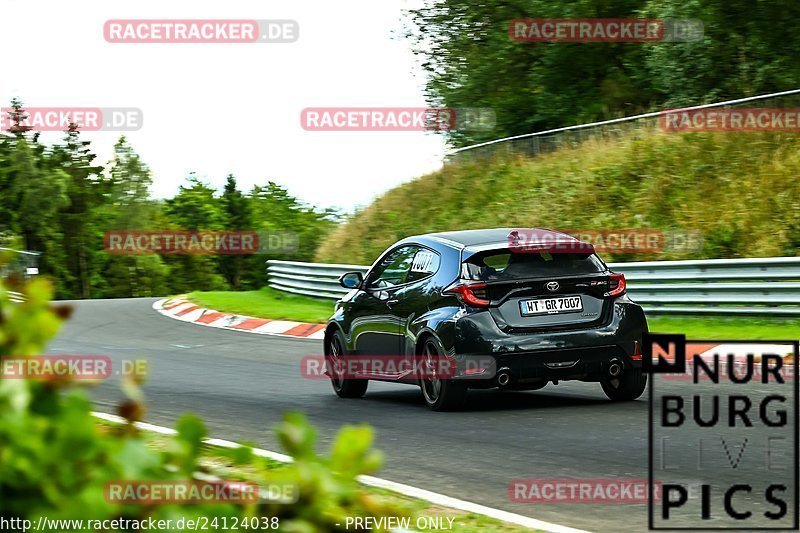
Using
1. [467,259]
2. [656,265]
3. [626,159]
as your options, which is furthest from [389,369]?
[626,159]

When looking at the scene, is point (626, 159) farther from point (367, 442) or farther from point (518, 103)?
point (367, 442)

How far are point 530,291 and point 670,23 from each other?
21252mm

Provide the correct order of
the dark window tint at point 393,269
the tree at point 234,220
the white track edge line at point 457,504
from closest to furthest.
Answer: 1. the white track edge line at point 457,504
2. the dark window tint at point 393,269
3. the tree at point 234,220

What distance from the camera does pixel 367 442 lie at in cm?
228

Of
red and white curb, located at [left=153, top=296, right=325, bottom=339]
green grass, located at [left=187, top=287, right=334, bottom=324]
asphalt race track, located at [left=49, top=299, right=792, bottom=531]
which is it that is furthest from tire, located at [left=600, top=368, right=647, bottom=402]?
green grass, located at [left=187, top=287, right=334, bottom=324]

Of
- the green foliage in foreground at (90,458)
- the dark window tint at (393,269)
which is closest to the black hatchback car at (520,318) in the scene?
the dark window tint at (393,269)

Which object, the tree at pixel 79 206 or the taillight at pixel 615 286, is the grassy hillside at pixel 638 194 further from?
the tree at pixel 79 206

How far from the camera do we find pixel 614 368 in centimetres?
1048

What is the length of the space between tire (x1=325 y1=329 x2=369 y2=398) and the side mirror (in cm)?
66

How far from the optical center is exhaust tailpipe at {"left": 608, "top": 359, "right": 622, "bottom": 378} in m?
10.4

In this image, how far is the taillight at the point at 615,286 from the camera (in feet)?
34.6

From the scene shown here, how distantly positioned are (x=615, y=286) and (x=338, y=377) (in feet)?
10.5

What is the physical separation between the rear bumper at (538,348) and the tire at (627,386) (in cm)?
40

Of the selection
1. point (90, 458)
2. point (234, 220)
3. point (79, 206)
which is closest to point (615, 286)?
point (90, 458)
